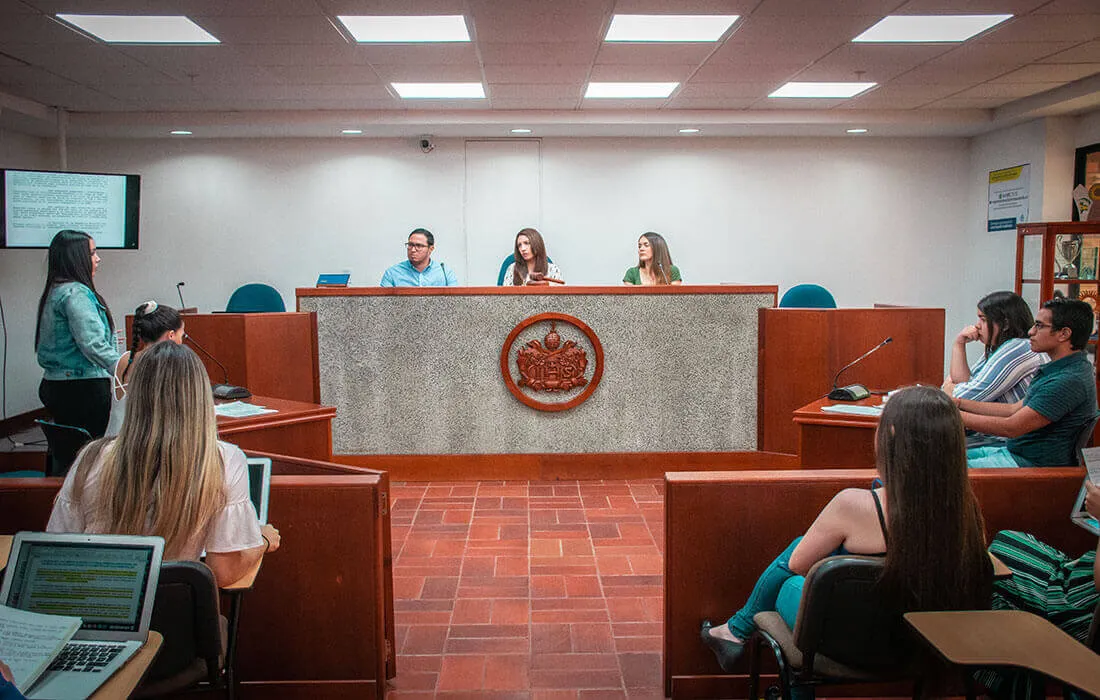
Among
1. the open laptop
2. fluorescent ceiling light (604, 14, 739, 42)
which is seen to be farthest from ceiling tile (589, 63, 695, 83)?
the open laptop

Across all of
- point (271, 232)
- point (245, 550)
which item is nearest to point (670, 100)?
point (271, 232)

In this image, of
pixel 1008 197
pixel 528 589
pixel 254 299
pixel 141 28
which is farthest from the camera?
pixel 1008 197

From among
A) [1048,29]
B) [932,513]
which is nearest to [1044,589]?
[932,513]

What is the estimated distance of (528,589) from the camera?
11.9 ft

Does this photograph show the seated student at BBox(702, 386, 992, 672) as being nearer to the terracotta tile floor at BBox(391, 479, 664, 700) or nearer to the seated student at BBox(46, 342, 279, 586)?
the terracotta tile floor at BBox(391, 479, 664, 700)

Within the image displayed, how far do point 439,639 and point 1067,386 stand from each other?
2496mm

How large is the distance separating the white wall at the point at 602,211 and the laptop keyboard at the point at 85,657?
7.36 metres

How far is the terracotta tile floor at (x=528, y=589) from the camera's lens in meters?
2.85

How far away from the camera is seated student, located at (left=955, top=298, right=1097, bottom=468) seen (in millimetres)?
3041

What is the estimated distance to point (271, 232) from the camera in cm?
864

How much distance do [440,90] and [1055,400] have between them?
524cm

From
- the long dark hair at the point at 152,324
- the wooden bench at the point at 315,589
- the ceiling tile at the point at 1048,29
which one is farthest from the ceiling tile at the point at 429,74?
the wooden bench at the point at 315,589

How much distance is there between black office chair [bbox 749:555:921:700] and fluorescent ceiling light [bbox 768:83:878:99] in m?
5.64

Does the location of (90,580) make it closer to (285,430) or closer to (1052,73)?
(285,430)
